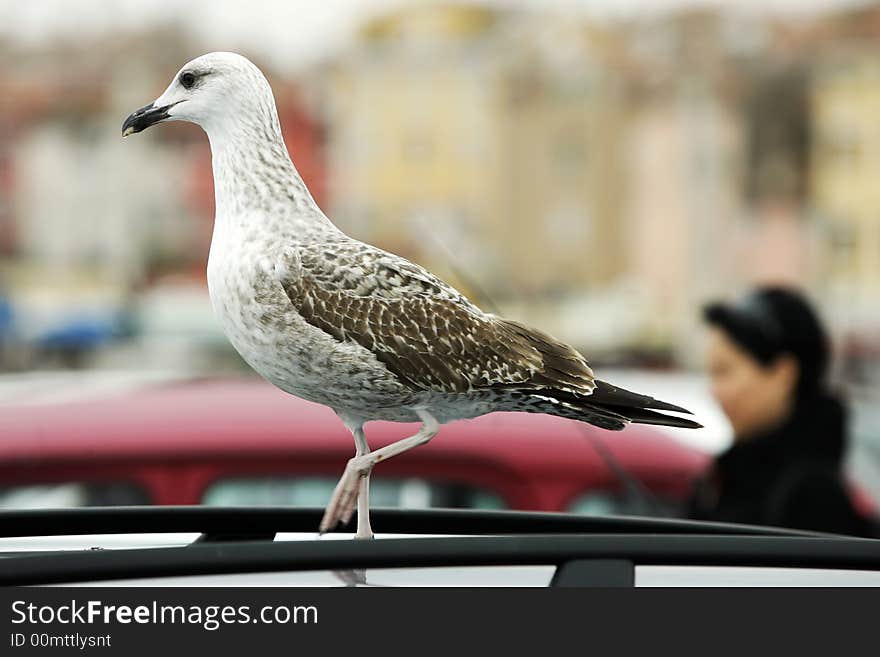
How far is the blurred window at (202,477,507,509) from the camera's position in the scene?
147 inches

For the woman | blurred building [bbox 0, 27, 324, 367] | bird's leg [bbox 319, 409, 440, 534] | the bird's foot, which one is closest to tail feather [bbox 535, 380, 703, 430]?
bird's leg [bbox 319, 409, 440, 534]

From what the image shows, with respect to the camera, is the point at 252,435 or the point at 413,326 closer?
the point at 413,326

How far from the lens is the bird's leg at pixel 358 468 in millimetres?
1692

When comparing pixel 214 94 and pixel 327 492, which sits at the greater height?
pixel 214 94

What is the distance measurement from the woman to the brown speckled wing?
253 cm

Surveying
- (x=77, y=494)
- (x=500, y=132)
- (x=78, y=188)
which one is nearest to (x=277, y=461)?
(x=77, y=494)

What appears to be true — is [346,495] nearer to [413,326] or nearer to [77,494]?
[413,326]

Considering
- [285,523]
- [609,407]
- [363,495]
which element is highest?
[609,407]

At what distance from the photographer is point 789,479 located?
159 inches

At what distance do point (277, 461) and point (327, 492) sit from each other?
0.16 metres

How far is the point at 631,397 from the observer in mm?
1706

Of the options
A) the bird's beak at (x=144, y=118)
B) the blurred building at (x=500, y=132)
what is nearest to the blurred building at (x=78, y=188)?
the blurred building at (x=500, y=132)

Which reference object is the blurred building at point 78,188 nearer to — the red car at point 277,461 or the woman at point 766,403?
the woman at point 766,403
